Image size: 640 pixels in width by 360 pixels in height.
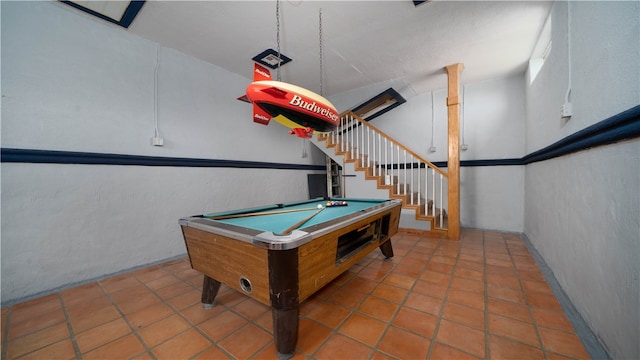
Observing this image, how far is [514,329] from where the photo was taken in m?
1.46

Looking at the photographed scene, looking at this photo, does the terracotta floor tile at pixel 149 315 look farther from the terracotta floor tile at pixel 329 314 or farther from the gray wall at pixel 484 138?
the gray wall at pixel 484 138

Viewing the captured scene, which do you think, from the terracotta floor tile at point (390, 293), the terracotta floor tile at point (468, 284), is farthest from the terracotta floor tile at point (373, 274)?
the terracotta floor tile at point (468, 284)

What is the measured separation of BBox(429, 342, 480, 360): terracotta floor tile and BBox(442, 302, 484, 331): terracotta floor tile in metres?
0.31

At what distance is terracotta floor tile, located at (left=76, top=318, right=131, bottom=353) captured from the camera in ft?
4.65

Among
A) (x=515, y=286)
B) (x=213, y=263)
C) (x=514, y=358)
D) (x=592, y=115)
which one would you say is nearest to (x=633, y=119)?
(x=592, y=115)

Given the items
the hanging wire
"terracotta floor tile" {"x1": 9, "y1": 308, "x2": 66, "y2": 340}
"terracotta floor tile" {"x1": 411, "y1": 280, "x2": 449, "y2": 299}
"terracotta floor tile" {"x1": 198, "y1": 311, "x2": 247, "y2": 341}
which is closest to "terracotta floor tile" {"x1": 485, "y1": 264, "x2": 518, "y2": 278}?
"terracotta floor tile" {"x1": 411, "y1": 280, "x2": 449, "y2": 299}

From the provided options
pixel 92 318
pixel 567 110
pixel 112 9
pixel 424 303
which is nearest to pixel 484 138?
pixel 567 110

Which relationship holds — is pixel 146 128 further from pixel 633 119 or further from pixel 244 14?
pixel 633 119

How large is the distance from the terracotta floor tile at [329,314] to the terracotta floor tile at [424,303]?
0.54 m

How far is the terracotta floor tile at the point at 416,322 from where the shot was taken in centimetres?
146

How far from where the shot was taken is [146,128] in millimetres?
2697

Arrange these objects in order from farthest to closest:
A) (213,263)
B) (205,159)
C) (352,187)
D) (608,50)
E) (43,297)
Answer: (352,187) → (205,159) → (43,297) → (213,263) → (608,50)

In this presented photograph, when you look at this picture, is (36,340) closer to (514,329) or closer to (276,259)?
(276,259)

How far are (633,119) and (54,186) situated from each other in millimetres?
4132
